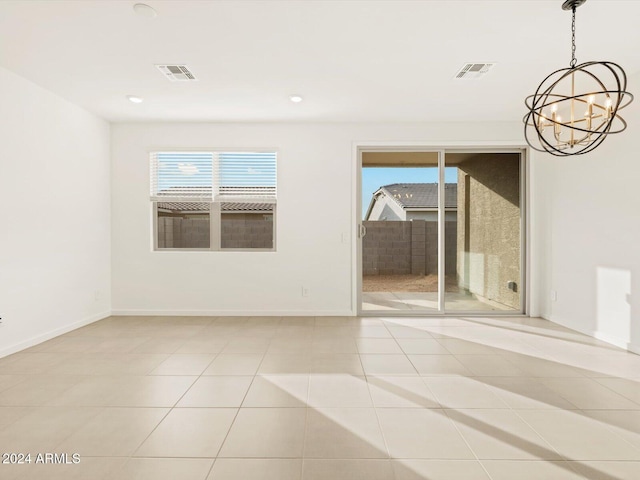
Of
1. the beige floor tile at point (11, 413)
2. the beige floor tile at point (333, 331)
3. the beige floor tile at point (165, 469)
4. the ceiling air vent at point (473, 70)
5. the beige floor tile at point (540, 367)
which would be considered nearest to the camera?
the beige floor tile at point (165, 469)

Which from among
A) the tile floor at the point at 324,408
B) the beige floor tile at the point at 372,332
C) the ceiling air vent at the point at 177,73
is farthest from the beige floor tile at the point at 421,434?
the ceiling air vent at the point at 177,73

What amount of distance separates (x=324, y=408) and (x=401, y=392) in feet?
1.90

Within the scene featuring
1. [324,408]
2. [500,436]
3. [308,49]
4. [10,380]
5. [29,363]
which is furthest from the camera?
[29,363]

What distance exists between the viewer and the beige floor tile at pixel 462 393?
2.32 meters

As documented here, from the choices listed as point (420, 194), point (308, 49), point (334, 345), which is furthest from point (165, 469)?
point (420, 194)

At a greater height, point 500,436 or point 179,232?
point 179,232

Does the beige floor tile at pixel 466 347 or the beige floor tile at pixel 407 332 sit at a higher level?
the beige floor tile at pixel 407 332

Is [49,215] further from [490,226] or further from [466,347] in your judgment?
[490,226]

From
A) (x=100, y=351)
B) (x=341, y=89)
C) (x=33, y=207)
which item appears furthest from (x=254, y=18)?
(x=100, y=351)

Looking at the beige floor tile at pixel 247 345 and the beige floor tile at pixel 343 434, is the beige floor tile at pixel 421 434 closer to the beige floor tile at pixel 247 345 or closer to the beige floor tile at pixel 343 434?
the beige floor tile at pixel 343 434

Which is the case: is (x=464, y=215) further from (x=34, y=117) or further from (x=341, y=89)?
(x=34, y=117)

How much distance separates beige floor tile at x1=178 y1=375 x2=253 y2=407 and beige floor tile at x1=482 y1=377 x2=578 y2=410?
1750mm

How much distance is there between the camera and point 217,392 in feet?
8.21

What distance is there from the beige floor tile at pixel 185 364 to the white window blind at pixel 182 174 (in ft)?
7.88
